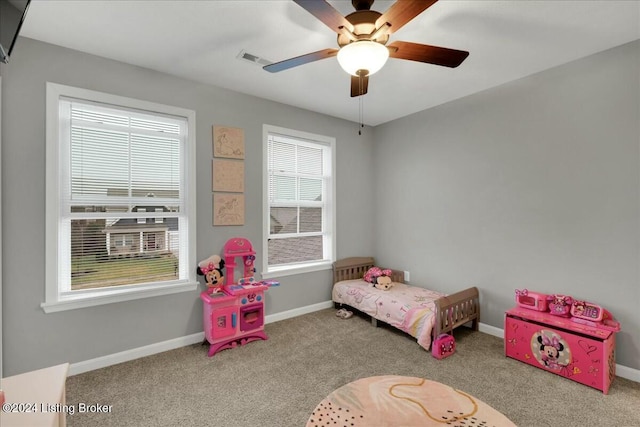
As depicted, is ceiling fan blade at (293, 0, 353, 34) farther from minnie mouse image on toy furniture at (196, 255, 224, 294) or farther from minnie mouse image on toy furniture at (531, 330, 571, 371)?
minnie mouse image on toy furniture at (531, 330, 571, 371)

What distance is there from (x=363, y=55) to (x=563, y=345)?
8.65 ft

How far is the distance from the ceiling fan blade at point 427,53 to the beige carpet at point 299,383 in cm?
228

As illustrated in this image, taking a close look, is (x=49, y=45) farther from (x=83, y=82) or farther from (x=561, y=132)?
(x=561, y=132)

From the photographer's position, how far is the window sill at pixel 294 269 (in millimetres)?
3402

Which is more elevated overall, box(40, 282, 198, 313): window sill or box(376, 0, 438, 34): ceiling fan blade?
box(376, 0, 438, 34): ceiling fan blade

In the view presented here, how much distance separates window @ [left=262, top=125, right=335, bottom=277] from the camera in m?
3.51

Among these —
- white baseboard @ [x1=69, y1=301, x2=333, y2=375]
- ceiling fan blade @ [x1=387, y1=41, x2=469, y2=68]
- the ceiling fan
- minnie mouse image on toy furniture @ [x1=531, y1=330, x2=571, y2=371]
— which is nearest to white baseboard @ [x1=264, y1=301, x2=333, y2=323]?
white baseboard @ [x1=69, y1=301, x2=333, y2=375]

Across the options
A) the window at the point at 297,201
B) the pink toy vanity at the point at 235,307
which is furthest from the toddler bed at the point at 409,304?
the pink toy vanity at the point at 235,307

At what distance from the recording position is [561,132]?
2.60 m

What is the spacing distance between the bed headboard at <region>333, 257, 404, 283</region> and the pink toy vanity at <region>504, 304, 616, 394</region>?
151 cm

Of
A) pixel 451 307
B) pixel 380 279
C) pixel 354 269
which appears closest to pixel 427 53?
pixel 451 307

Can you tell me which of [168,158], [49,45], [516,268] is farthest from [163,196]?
[516,268]

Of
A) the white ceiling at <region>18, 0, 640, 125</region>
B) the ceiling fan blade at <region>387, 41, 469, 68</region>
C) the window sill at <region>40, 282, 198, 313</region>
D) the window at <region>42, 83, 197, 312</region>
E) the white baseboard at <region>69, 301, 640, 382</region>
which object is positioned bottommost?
the white baseboard at <region>69, 301, 640, 382</region>

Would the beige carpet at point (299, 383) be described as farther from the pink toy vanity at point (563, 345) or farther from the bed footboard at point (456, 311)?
the bed footboard at point (456, 311)
